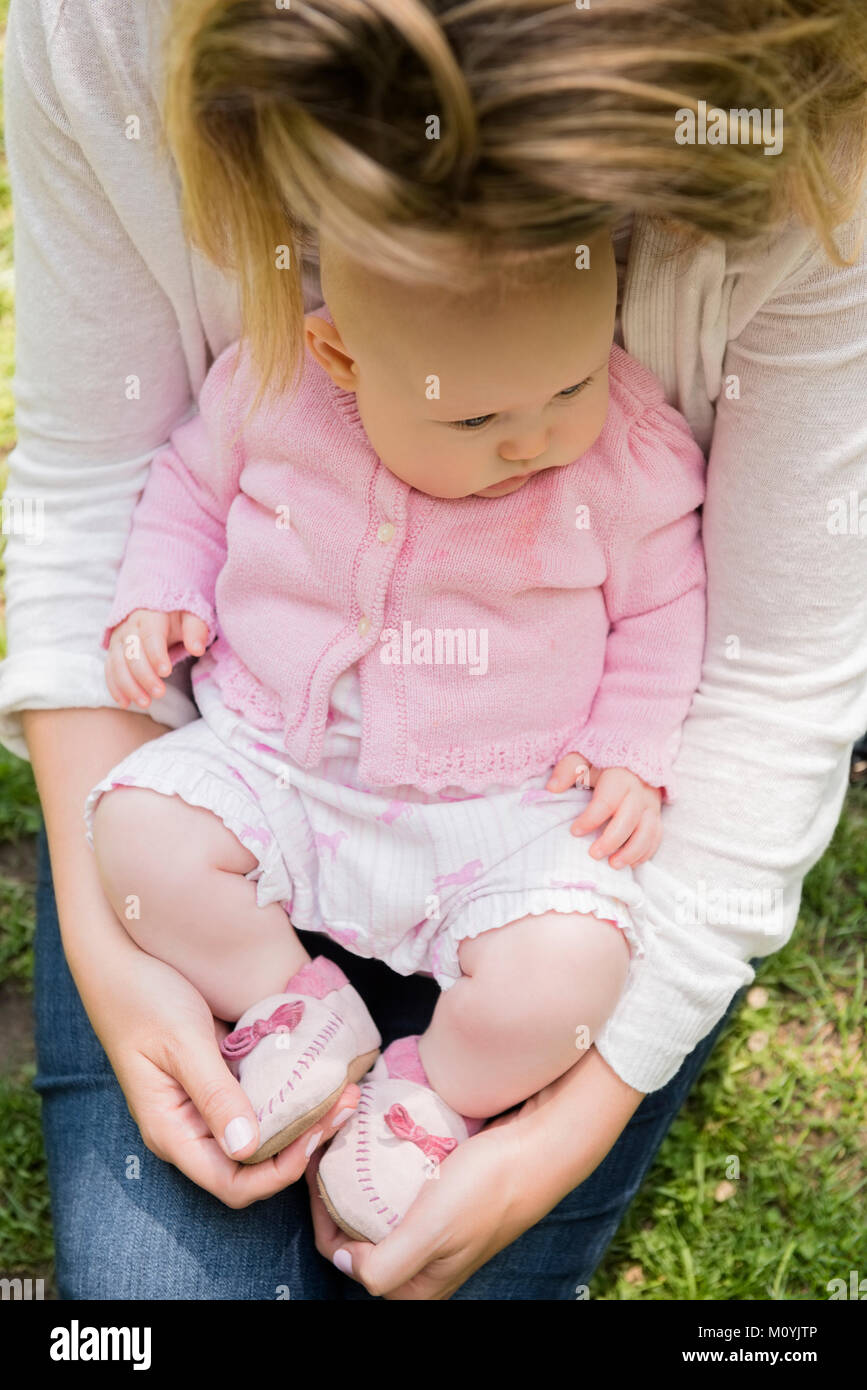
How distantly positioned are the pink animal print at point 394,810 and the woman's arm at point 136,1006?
0.31 m

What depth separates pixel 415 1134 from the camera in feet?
4.90

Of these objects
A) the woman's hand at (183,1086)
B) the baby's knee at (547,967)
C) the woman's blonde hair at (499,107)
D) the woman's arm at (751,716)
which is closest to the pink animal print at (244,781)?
the woman's hand at (183,1086)

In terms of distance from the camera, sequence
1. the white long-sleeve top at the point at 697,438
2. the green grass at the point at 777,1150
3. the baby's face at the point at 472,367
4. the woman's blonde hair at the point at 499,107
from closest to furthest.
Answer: the woman's blonde hair at the point at 499,107, the baby's face at the point at 472,367, the white long-sleeve top at the point at 697,438, the green grass at the point at 777,1150

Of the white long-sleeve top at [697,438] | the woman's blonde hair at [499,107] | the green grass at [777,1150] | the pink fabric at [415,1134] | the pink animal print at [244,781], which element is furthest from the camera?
the green grass at [777,1150]

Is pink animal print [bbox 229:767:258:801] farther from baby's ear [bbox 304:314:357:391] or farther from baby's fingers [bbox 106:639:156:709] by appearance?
baby's ear [bbox 304:314:357:391]

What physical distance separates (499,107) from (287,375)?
46 centimetres

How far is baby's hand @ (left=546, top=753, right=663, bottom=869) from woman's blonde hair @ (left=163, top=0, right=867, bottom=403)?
2.13 feet

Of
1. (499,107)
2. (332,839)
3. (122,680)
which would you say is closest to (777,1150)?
(332,839)

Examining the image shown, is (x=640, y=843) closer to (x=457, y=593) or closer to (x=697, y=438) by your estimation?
(x=457, y=593)

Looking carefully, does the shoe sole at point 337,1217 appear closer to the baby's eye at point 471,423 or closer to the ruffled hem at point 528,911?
the ruffled hem at point 528,911

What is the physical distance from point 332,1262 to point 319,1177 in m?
0.20

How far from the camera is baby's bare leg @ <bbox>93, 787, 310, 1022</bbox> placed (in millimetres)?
1527

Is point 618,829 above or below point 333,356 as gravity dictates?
below

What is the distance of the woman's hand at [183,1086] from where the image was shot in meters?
1.48
